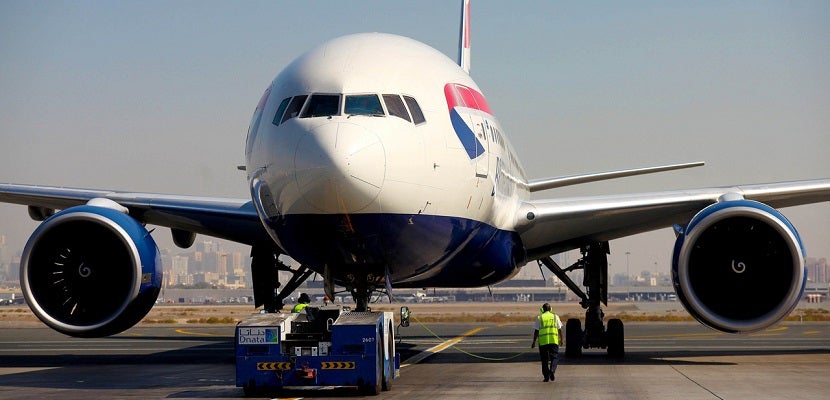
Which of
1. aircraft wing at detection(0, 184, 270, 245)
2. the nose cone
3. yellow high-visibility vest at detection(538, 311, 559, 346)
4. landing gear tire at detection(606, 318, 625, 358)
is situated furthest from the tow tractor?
landing gear tire at detection(606, 318, 625, 358)

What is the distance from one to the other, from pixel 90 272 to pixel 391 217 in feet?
19.7

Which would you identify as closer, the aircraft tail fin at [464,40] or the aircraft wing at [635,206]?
the aircraft wing at [635,206]

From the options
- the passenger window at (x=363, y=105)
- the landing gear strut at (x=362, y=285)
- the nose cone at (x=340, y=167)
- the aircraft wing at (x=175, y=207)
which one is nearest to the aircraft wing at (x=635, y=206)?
the landing gear strut at (x=362, y=285)

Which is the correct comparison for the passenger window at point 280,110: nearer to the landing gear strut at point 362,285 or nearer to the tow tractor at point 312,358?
the landing gear strut at point 362,285

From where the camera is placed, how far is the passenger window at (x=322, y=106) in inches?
528

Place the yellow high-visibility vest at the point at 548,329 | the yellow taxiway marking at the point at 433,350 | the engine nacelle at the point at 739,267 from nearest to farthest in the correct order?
the engine nacelle at the point at 739,267 → the yellow high-visibility vest at the point at 548,329 → the yellow taxiway marking at the point at 433,350

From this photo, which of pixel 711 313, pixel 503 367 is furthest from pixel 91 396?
pixel 711 313

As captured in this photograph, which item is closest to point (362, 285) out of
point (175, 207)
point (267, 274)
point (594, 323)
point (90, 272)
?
point (175, 207)

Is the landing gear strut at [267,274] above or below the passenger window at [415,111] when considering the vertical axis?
below

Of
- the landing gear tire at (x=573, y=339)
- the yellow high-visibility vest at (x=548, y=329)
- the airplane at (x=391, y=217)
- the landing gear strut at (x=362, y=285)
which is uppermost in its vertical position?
the airplane at (x=391, y=217)

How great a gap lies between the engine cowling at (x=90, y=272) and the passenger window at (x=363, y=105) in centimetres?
508

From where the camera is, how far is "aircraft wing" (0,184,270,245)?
18.0 m

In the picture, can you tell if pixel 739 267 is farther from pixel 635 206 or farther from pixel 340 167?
pixel 340 167

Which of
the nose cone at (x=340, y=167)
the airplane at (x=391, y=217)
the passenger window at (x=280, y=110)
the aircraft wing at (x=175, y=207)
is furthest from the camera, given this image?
the aircraft wing at (x=175, y=207)
